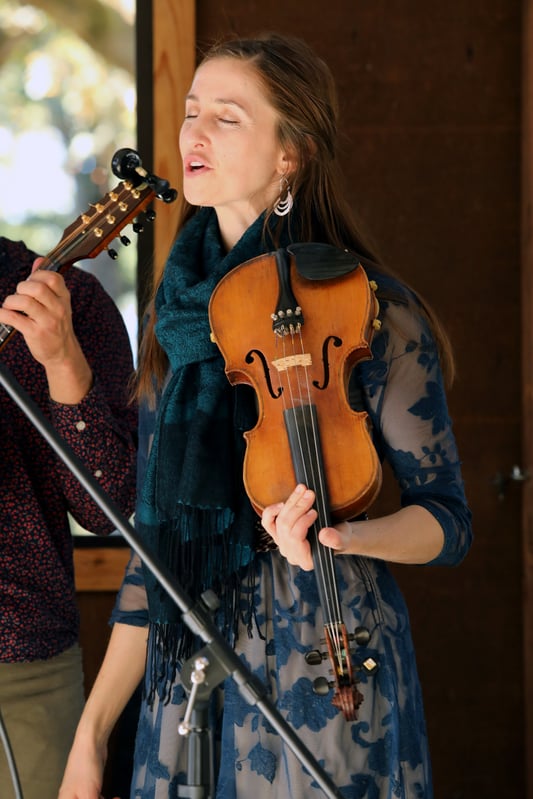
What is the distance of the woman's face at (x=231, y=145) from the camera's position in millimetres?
1427

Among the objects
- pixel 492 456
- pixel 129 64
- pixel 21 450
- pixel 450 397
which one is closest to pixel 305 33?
pixel 129 64

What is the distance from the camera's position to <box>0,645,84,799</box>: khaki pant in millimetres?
1642

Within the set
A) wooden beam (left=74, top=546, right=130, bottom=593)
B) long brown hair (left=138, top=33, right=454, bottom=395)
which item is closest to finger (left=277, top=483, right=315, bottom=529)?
long brown hair (left=138, top=33, right=454, bottom=395)

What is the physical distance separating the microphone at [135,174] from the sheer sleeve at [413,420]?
1.07ft

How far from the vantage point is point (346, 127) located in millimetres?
2668

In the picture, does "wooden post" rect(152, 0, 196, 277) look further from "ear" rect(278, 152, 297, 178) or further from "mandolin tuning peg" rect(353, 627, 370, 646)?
"mandolin tuning peg" rect(353, 627, 370, 646)

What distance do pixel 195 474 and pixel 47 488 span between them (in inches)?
18.6

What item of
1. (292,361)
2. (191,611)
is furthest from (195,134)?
(191,611)

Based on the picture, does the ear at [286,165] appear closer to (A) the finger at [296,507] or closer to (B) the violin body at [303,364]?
(B) the violin body at [303,364]

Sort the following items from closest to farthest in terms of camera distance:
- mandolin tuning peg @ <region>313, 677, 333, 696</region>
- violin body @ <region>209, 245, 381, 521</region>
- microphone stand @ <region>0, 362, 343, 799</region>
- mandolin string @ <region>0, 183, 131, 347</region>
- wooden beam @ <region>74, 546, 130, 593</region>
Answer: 1. microphone stand @ <region>0, 362, 343, 799</region>
2. mandolin tuning peg @ <region>313, 677, 333, 696</region>
3. violin body @ <region>209, 245, 381, 521</region>
4. mandolin string @ <region>0, 183, 131, 347</region>
5. wooden beam @ <region>74, 546, 130, 593</region>

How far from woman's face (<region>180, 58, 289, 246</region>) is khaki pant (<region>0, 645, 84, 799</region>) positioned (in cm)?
76

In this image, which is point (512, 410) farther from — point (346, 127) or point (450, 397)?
point (346, 127)

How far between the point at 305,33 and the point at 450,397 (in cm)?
99

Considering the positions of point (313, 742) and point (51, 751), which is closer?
point (313, 742)
